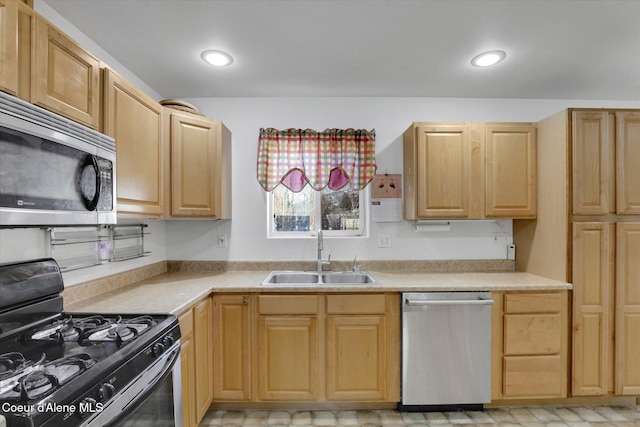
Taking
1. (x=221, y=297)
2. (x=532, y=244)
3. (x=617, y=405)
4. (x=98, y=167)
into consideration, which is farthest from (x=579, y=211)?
(x=98, y=167)

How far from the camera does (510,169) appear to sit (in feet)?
8.07

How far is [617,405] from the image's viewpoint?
7.34 feet

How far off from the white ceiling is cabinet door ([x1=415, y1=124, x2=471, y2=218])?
0.42 metres

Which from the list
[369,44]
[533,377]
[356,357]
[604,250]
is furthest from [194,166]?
[604,250]

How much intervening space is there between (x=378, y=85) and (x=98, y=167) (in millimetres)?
2026

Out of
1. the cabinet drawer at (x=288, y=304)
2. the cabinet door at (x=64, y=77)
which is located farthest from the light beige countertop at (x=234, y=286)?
the cabinet door at (x=64, y=77)

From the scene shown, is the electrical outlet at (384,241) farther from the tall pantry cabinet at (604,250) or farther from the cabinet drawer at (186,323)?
the cabinet drawer at (186,323)

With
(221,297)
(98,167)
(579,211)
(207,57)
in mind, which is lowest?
(221,297)

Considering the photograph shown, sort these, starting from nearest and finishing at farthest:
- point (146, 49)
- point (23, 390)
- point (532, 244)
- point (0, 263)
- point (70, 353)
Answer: point (23, 390) → point (70, 353) → point (0, 263) → point (146, 49) → point (532, 244)

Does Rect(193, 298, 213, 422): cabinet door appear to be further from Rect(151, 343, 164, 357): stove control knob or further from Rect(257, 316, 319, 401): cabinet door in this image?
Rect(151, 343, 164, 357): stove control knob

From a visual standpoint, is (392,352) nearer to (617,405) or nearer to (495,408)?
(495,408)

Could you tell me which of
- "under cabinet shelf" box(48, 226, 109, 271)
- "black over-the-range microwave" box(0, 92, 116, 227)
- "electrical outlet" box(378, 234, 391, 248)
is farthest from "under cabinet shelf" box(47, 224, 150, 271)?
"electrical outlet" box(378, 234, 391, 248)

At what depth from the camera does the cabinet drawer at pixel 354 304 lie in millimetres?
2125

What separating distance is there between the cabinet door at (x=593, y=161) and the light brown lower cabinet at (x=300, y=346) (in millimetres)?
1547
